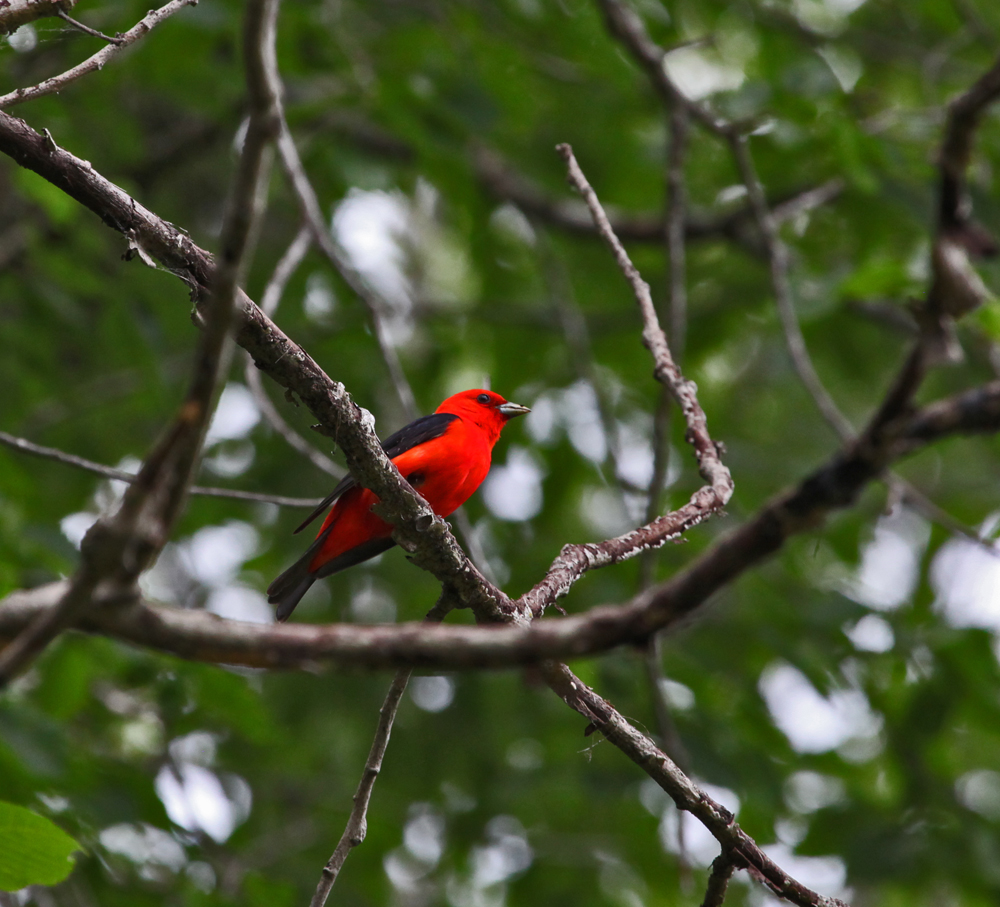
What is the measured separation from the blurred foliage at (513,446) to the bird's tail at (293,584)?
690 mm

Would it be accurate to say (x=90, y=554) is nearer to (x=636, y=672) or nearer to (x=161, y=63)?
(x=636, y=672)

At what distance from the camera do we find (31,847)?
2541 millimetres

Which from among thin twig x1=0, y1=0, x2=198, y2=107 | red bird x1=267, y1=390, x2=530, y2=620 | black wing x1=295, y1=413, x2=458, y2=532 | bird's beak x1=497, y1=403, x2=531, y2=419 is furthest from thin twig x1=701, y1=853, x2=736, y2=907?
bird's beak x1=497, y1=403, x2=531, y2=419

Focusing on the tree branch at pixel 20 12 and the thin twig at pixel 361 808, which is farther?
the thin twig at pixel 361 808

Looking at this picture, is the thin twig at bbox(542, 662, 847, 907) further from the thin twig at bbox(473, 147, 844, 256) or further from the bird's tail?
the thin twig at bbox(473, 147, 844, 256)

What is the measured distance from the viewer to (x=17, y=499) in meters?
6.28

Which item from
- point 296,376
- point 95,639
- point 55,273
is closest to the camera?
point 296,376

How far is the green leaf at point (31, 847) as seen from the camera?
2.53 meters

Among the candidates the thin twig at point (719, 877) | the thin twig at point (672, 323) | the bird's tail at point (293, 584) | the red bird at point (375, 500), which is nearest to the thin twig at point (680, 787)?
the thin twig at point (719, 877)

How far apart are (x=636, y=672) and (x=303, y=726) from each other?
361 cm

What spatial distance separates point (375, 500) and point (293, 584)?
772 mm

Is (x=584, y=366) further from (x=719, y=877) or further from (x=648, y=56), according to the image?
(x=719, y=877)

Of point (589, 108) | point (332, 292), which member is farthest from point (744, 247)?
point (332, 292)

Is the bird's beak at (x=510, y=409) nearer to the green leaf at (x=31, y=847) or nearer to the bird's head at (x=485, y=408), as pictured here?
the bird's head at (x=485, y=408)
